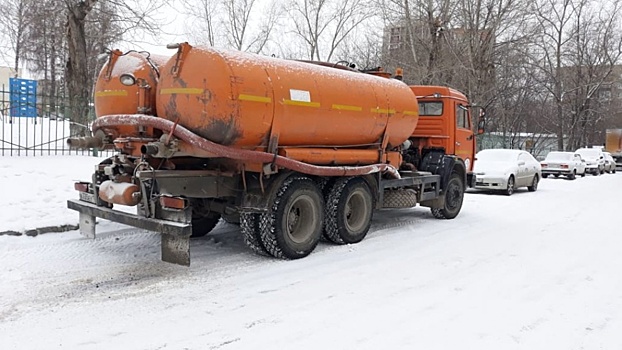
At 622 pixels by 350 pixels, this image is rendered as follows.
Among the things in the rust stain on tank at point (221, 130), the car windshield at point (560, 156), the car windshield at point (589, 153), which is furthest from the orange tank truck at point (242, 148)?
the car windshield at point (589, 153)

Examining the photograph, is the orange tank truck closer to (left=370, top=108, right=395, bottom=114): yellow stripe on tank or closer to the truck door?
(left=370, top=108, right=395, bottom=114): yellow stripe on tank

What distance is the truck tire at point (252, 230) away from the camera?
6727 millimetres

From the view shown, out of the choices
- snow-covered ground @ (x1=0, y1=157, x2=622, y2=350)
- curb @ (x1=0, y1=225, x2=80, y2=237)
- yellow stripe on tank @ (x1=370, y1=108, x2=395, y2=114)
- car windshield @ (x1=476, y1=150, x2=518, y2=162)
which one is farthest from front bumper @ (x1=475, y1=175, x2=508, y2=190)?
curb @ (x1=0, y1=225, x2=80, y2=237)

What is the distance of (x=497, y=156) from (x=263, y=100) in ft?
46.9

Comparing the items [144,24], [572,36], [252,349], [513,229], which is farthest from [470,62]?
[252,349]

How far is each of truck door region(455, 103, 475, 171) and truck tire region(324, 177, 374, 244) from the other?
3630 millimetres

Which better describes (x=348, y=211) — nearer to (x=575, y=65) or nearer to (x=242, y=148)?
(x=242, y=148)

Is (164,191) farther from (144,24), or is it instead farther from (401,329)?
(144,24)

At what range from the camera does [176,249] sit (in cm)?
579

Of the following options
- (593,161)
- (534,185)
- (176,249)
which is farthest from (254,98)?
(593,161)

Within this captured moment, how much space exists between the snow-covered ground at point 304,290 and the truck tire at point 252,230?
19cm

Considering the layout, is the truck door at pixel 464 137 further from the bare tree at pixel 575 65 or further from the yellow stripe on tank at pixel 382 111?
the bare tree at pixel 575 65

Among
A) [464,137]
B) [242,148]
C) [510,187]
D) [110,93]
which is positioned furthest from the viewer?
[510,187]

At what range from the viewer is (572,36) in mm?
41594
